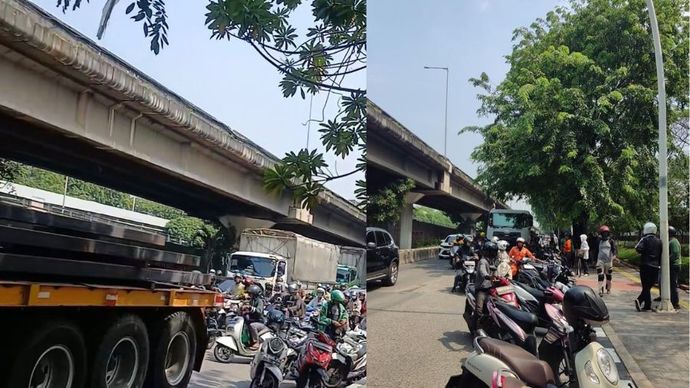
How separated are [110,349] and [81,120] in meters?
0.60

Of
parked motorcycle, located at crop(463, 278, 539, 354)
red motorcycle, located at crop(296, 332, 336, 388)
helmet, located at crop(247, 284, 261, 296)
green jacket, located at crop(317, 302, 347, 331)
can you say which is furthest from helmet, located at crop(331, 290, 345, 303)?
parked motorcycle, located at crop(463, 278, 539, 354)

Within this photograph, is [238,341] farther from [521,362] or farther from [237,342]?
[521,362]

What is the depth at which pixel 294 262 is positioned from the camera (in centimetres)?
176

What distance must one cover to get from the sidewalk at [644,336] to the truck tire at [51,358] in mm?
1339

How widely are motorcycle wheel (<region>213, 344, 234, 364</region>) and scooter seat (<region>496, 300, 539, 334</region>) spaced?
0.85 m

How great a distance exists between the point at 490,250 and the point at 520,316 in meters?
0.19

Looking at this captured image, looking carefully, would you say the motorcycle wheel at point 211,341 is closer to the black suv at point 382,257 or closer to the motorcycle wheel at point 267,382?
the motorcycle wheel at point 267,382

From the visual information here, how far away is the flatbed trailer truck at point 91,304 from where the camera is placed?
1241 mm

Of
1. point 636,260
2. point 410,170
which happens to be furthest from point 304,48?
point 636,260

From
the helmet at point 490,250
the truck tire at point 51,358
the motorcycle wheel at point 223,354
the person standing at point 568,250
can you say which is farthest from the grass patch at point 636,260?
the truck tire at point 51,358

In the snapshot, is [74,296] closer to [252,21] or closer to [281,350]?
[281,350]

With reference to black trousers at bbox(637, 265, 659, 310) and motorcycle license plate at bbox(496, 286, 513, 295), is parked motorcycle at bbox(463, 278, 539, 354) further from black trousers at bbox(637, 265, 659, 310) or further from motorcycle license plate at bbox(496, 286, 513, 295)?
black trousers at bbox(637, 265, 659, 310)

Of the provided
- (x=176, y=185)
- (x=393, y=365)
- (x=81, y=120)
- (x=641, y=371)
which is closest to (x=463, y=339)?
(x=393, y=365)

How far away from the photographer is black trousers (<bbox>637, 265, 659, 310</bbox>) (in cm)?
161
